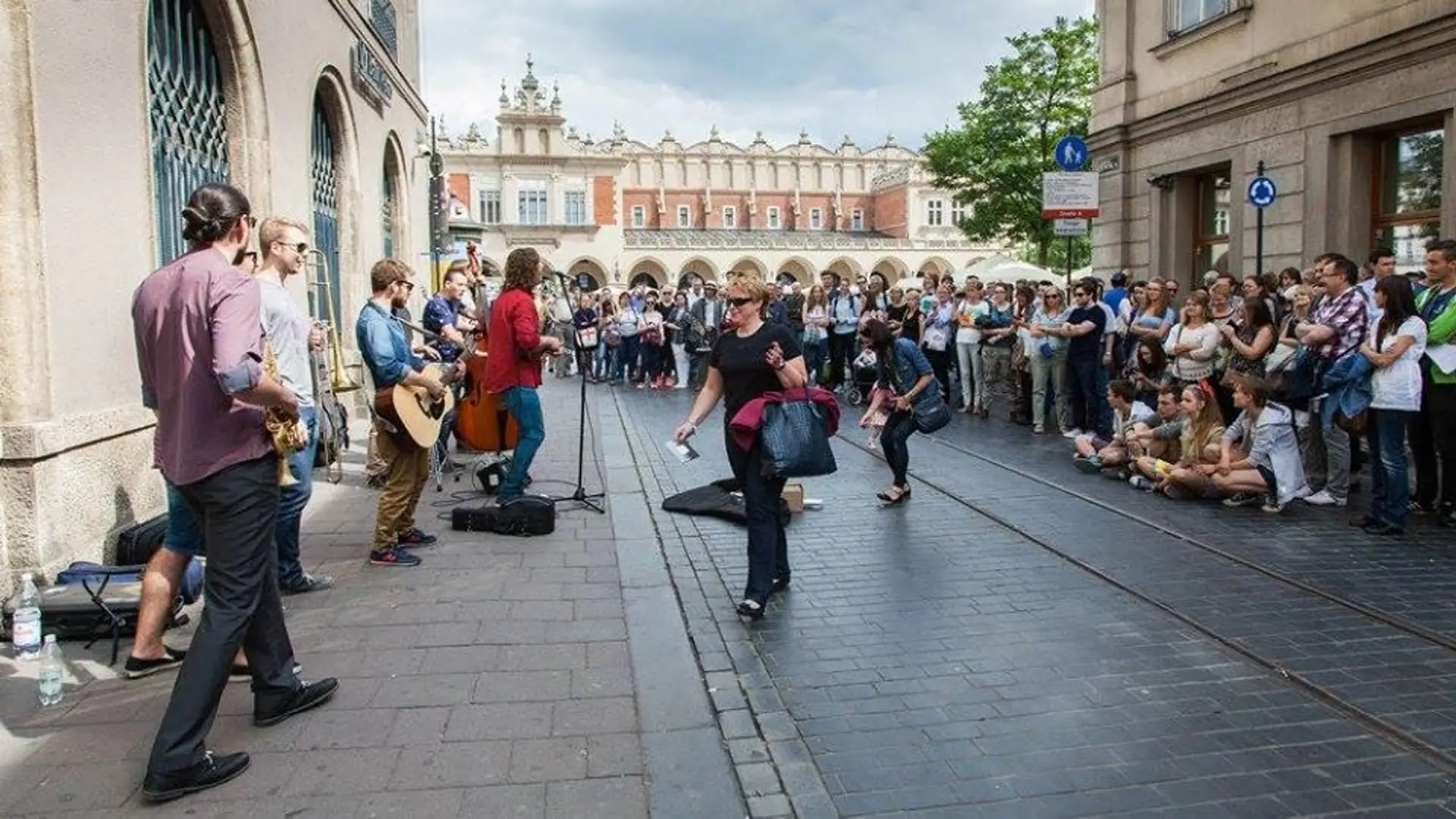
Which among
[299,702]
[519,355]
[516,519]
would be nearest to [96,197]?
[519,355]

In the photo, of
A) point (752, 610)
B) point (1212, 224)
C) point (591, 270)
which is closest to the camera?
point (752, 610)

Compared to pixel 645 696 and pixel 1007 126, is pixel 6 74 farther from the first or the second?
pixel 1007 126

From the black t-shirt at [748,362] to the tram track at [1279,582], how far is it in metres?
2.33

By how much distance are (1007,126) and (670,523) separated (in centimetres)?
3308

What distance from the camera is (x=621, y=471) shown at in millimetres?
10562

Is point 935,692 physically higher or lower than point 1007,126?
lower

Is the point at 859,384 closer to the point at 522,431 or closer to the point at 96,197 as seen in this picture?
the point at 522,431

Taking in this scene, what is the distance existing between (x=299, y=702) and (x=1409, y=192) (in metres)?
13.9

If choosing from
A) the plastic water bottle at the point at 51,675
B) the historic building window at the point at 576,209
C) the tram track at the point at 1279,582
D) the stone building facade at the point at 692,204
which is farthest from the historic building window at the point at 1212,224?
the historic building window at the point at 576,209

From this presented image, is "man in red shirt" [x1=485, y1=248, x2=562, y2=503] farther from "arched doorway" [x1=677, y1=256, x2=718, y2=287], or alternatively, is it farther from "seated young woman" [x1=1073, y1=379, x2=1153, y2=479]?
"arched doorway" [x1=677, y1=256, x2=718, y2=287]

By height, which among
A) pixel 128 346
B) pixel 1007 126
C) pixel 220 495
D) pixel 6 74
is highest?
pixel 1007 126

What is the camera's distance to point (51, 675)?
14.7 ft

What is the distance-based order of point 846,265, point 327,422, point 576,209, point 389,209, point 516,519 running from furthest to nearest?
point 846,265 → point 576,209 → point 389,209 → point 327,422 → point 516,519

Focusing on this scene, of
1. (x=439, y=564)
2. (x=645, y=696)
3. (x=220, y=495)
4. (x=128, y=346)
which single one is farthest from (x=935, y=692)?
(x=128, y=346)
